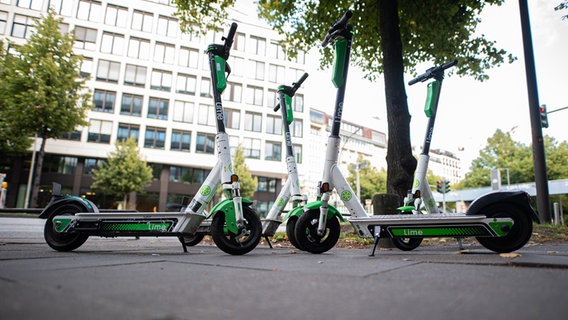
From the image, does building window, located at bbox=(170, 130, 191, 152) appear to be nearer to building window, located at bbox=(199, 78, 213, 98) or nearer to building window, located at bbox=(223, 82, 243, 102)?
building window, located at bbox=(199, 78, 213, 98)

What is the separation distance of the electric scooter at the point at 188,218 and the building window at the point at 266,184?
32578 millimetres

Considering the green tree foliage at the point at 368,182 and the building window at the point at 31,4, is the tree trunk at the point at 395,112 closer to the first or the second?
the building window at the point at 31,4

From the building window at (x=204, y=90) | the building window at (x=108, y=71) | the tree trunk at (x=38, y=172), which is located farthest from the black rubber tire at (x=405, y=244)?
the building window at (x=108, y=71)

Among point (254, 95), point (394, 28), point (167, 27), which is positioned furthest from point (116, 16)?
point (394, 28)

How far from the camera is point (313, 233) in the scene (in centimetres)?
448

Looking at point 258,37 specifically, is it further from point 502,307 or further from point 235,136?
point 502,307

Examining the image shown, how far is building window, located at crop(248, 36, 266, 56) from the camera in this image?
122 ft

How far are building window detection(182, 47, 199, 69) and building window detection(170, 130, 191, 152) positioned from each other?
6710 millimetres

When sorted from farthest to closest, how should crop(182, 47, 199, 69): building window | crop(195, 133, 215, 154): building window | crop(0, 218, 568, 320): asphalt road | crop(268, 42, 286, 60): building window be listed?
crop(268, 42, 286, 60): building window, crop(182, 47, 199, 69): building window, crop(195, 133, 215, 154): building window, crop(0, 218, 568, 320): asphalt road

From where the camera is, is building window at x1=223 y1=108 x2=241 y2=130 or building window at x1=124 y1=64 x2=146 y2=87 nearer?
building window at x1=124 y1=64 x2=146 y2=87

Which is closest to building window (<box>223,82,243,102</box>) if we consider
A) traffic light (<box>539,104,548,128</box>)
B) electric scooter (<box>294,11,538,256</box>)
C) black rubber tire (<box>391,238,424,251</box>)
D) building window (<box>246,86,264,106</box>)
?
building window (<box>246,86,264,106</box>)

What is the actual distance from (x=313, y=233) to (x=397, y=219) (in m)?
1.05

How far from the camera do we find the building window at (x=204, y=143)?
33.6 meters

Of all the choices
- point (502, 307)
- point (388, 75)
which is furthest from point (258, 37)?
point (502, 307)
